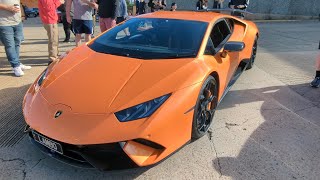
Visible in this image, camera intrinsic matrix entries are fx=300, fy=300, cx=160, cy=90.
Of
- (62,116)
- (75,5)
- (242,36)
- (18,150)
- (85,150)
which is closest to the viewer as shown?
(85,150)

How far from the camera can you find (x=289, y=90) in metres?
4.59

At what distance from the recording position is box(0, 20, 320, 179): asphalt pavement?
253 centimetres

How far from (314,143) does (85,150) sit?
2322 mm

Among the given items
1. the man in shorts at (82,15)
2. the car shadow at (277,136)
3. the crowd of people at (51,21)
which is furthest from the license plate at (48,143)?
the man in shorts at (82,15)

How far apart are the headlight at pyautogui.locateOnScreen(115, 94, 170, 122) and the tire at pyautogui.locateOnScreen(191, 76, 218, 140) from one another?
432 millimetres

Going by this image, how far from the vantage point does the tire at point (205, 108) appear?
2.72m

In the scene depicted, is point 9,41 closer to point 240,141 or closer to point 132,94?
point 132,94

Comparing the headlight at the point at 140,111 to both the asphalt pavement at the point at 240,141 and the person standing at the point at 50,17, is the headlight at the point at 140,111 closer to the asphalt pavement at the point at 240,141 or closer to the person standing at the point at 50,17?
the asphalt pavement at the point at 240,141

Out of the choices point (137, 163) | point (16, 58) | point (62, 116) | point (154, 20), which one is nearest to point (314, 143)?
point (137, 163)

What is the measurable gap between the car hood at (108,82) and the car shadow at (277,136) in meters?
0.92

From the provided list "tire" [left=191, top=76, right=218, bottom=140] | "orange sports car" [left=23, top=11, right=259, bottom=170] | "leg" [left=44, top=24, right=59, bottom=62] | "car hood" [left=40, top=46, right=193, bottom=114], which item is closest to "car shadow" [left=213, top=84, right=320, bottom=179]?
"tire" [left=191, top=76, right=218, bottom=140]

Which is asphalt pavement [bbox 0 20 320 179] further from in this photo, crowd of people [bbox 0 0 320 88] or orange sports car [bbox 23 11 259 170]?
crowd of people [bbox 0 0 320 88]

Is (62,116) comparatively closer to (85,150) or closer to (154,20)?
(85,150)

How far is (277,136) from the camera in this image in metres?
3.20
